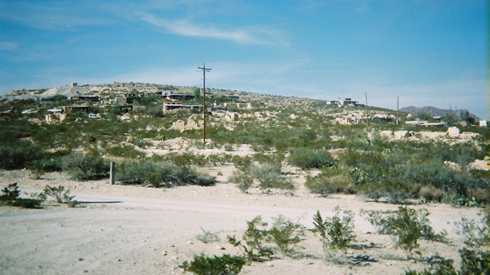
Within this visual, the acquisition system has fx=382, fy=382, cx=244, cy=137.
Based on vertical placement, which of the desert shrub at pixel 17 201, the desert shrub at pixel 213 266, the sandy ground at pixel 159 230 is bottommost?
the sandy ground at pixel 159 230

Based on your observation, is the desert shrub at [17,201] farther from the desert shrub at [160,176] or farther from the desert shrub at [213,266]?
the desert shrub at [213,266]

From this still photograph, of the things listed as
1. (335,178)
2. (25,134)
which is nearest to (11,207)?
(335,178)

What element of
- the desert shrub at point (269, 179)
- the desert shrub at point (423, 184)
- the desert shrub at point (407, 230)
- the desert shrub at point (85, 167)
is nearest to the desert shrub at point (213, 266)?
the desert shrub at point (407, 230)

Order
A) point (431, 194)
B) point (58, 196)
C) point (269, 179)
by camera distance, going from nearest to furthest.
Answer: point (58, 196) < point (431, 194) < point (269, 179)

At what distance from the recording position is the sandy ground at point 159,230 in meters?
7.78

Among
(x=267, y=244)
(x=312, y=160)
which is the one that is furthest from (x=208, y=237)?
(x=312, y=160)

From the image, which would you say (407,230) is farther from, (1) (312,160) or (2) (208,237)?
(1) (312,160)

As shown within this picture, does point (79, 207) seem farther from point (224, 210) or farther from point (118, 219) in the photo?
point (224, 210)

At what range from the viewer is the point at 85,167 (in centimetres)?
2072

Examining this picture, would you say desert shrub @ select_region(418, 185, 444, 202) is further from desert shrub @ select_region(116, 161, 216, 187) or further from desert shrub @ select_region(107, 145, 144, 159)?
desert shrub @ select_region(107, 145, 144, 159)

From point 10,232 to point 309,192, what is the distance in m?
11.8

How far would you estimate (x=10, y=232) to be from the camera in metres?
9.78

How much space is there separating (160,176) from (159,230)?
810 cm

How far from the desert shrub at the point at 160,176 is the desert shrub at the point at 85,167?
208cm
